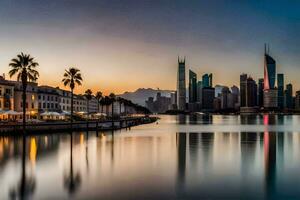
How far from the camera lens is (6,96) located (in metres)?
95.8

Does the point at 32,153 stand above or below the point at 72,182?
above

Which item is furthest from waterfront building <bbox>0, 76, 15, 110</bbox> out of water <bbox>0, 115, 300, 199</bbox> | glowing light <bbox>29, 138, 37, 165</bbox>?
A: water <bbox>0, 115, 300, 199</bbox>

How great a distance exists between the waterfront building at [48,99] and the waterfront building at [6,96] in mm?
14712

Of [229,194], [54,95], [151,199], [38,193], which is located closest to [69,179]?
[38,193]

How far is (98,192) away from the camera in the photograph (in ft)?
87.1

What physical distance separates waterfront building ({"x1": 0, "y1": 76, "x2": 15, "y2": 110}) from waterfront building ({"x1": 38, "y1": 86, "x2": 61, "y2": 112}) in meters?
14.7

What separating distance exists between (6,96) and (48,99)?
27221mm

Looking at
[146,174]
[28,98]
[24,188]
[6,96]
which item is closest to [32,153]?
[146,174]

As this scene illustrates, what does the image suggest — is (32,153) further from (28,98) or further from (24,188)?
(28,98)

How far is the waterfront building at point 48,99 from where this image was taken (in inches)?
4626

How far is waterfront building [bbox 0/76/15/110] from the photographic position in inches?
3731

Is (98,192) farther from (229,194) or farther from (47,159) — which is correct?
(47,159)

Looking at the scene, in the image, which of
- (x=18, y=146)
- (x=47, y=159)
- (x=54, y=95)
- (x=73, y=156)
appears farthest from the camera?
(x=54, y=95)

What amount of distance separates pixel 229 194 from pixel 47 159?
81.0ft
